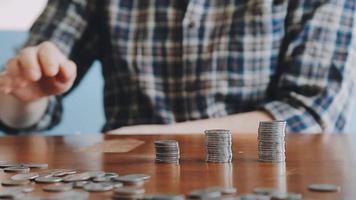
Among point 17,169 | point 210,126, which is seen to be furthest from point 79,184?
point 210,126

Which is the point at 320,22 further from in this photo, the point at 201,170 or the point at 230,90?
the point at 201,170

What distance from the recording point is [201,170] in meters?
0.54

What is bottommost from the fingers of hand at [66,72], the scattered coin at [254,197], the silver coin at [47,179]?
the scattered coin at [254,197]

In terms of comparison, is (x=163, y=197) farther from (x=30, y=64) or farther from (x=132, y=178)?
(x=30, y=64)

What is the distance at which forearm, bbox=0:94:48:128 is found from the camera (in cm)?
123

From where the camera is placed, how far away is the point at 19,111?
1.25 metres

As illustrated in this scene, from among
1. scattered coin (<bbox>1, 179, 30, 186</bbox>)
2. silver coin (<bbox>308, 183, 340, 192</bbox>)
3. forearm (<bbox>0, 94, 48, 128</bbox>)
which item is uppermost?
forearm (<bbox>0, 94, 48, 128</bbox>)

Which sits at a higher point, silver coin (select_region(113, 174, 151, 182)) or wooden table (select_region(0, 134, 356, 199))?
silver coin (select_region(113, 174, 151, 182))

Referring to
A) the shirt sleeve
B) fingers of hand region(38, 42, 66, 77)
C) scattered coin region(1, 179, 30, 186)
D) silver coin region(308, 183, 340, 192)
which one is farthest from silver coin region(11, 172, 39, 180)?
the shirt sleeve

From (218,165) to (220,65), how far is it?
666 mm

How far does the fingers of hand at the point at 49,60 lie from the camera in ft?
3.00

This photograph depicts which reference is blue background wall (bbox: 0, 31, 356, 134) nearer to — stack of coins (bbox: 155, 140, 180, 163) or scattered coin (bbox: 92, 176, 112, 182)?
stack of coins (bbox: 155, 140, 180, 163)

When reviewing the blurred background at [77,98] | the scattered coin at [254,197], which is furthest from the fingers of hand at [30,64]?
the blurred background at [77,98]

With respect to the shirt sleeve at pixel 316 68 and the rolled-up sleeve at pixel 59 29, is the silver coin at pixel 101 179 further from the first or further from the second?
the rolled-up sleeve at pixel 59 29
